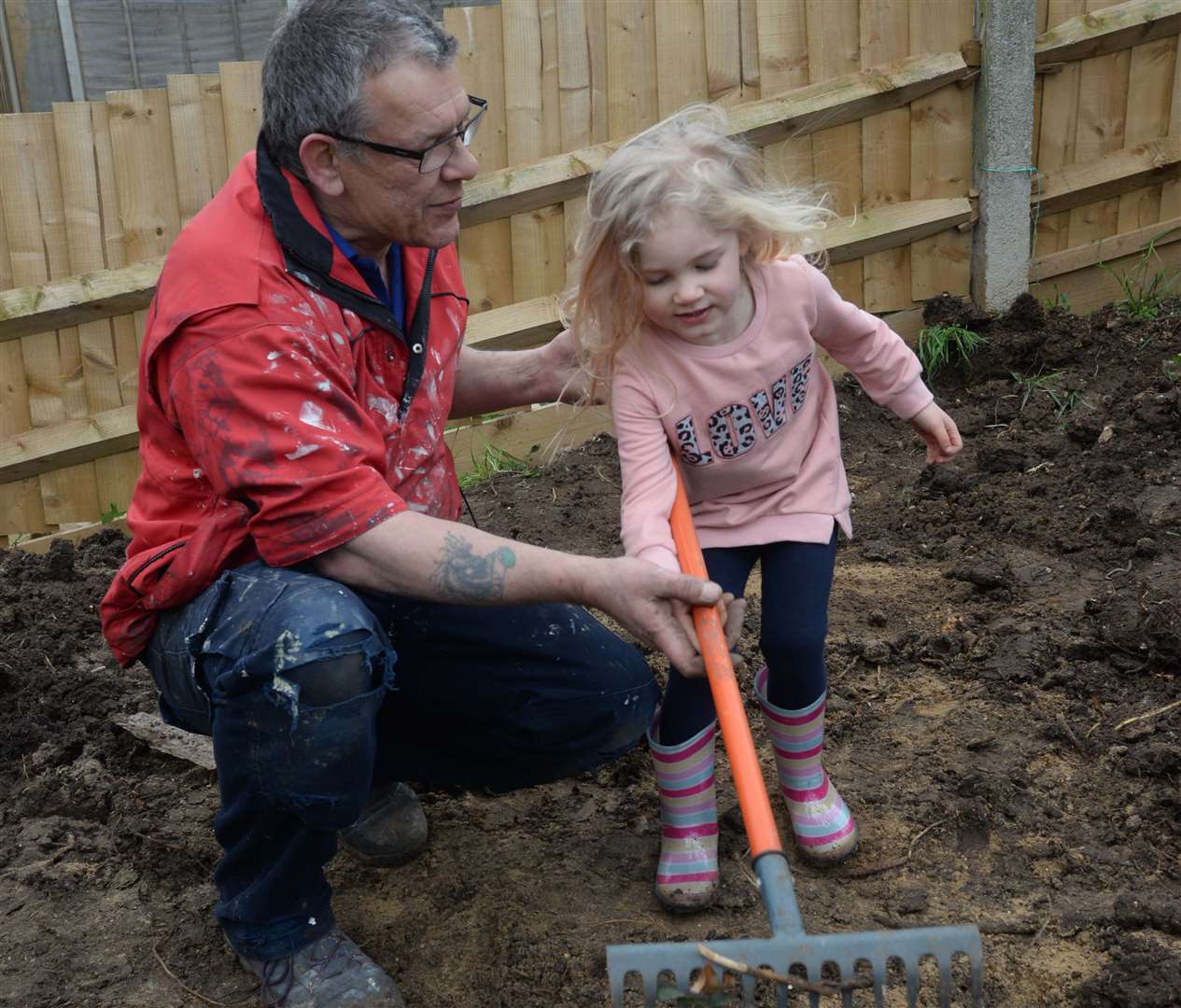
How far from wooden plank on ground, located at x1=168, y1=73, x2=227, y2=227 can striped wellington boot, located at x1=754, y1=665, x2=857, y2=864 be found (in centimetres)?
310

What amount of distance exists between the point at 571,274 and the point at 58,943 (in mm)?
1632

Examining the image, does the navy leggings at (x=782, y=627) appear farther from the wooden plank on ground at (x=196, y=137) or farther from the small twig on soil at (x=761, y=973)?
the wooden plank on ground at (x=196, y=137)

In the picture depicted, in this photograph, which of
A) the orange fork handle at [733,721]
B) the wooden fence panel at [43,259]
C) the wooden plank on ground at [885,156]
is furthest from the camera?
the wooden plank on ground at [885,156]

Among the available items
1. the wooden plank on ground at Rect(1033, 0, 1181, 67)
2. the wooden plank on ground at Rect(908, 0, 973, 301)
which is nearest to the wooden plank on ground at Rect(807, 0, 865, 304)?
the wooden plank on ground at Rect(908, 0, 973, 301)

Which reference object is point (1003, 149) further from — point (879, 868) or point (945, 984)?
point (945, 984)

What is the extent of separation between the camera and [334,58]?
2.16m

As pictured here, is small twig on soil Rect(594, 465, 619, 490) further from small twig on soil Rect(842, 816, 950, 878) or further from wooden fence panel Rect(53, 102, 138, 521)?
small twig on soil Rect(842, 816, 950, 878)

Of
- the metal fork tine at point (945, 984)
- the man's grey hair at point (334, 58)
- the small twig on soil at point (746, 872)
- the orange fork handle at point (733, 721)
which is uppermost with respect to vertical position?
the man's grey hair at point (334, 58)

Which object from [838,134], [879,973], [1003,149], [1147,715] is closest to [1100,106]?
[1003,149]

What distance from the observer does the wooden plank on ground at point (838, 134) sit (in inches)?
197

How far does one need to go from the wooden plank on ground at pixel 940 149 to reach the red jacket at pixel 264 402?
11.1 feet

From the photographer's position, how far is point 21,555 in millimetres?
4422

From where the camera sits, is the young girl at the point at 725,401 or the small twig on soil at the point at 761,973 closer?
the small twig on soil at the point at 761,973

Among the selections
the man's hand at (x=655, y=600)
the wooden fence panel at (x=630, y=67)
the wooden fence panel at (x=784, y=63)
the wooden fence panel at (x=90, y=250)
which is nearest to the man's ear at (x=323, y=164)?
the man's hand at (x=655, y=600)
